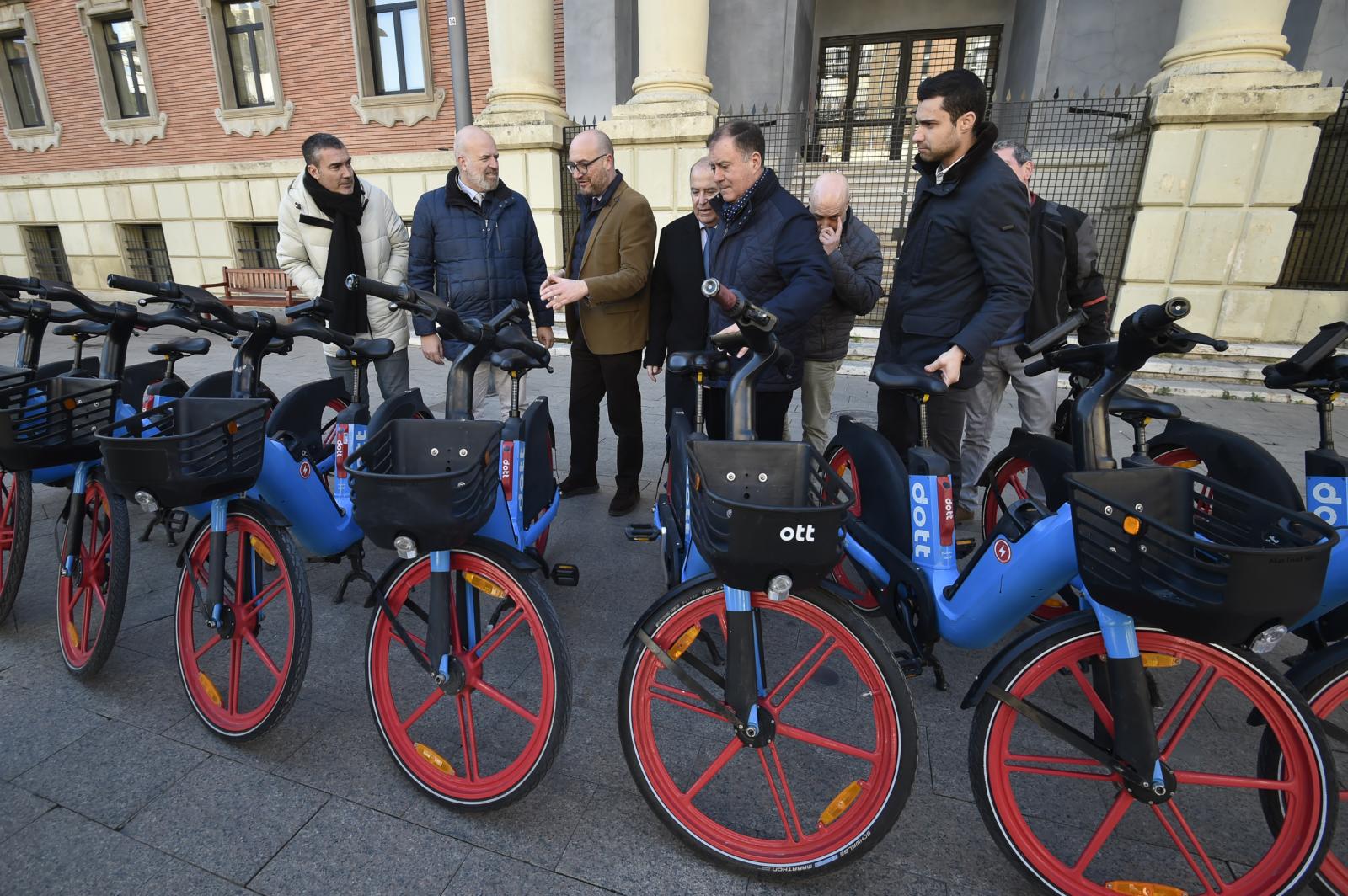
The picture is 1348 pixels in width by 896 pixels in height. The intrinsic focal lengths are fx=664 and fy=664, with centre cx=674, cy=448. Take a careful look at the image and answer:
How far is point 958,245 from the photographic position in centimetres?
246

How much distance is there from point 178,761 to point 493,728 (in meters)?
0.94

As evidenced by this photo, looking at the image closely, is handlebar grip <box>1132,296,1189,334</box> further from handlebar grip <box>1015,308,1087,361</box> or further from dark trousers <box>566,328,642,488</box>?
dark trousers <box>566,328,642,488</box>

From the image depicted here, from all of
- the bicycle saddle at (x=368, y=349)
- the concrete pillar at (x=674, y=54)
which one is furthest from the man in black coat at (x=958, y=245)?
the concrete pillar at (x=674, y=54)

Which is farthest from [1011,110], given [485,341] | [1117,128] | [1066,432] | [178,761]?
[178,761]

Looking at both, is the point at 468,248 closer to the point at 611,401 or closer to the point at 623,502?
the point at 611,401

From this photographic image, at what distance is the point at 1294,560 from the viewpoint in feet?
3.92

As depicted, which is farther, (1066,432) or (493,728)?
(1066,432)

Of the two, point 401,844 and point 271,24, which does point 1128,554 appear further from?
point 271,24

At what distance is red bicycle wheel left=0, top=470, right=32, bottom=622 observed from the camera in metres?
2.57

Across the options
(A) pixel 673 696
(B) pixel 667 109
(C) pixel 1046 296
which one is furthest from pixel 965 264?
(B) pixel 667 109

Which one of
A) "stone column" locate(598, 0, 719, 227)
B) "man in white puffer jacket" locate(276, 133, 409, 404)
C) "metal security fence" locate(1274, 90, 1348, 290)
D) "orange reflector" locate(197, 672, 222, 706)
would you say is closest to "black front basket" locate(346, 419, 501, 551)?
"orange reflector" locate(197, 672, 222, 706)

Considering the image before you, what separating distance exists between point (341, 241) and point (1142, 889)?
4.08 meters

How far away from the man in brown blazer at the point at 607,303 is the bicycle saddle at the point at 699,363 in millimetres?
850

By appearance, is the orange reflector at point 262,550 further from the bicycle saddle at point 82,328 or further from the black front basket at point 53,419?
the bicycle saddle at point 82,328
